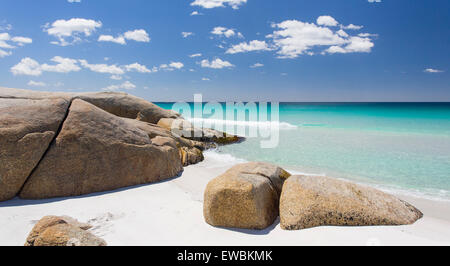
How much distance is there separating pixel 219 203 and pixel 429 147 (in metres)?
13.9

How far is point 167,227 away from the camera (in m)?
3.93

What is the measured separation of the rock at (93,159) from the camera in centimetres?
504

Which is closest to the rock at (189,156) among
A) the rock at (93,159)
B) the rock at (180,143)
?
the rock at (180,143)

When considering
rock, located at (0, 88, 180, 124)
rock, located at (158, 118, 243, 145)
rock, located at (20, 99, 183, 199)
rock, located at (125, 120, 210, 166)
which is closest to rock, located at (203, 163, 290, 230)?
rock, located at (20, 99, 183, 199)

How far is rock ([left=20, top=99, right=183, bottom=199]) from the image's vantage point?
5.04 m

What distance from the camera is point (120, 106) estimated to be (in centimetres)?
1219

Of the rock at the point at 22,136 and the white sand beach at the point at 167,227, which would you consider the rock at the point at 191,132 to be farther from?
the white sand beach at the point at 167,227

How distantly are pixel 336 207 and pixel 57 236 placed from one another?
3.66 metres

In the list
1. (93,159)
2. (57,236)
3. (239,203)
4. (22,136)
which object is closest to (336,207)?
(239,203)

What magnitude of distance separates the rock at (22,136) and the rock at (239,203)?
3501mm

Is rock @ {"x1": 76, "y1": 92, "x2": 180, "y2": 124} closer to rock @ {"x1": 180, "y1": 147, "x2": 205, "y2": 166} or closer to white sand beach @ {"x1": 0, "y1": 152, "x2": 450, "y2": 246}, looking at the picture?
rock @ {"x1": 180, "y1": 147, "x2": 205, "y2": 166}

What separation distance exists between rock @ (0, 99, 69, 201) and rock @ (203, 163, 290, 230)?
3501 millimetres

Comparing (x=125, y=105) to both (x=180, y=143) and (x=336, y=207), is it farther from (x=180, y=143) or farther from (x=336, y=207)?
(x=336, y=207)

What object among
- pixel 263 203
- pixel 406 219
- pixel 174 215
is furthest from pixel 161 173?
pixel 406 219
